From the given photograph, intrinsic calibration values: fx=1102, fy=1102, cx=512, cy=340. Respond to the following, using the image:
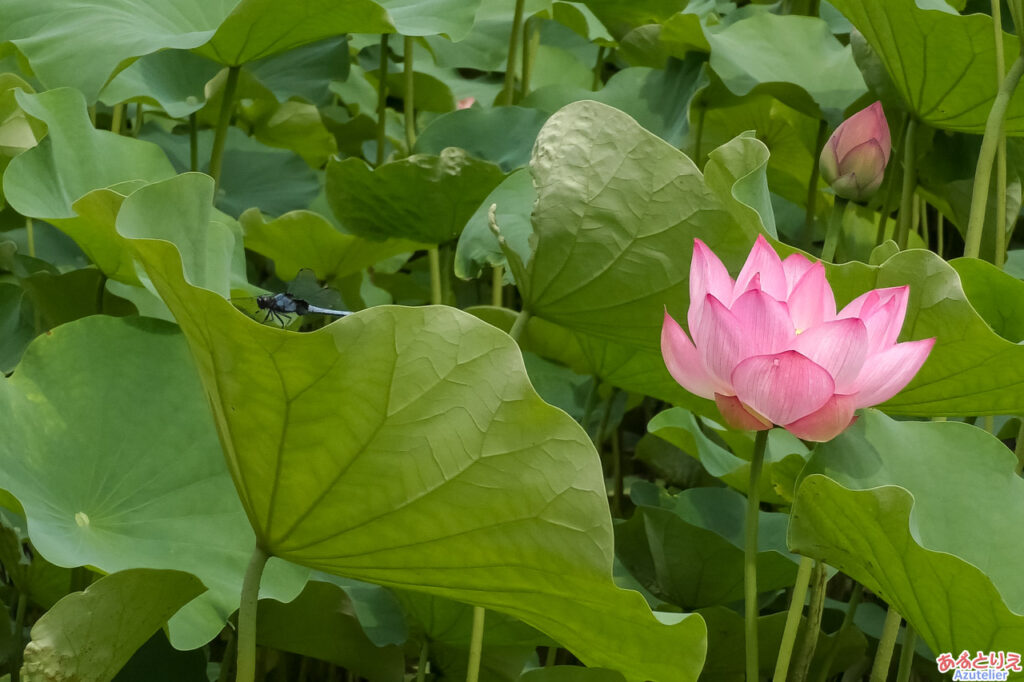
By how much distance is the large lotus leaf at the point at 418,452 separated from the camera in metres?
0.58

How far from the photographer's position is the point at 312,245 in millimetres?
1307

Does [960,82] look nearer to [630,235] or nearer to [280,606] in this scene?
[630,235]

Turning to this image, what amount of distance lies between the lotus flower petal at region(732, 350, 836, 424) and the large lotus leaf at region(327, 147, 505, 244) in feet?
1.68

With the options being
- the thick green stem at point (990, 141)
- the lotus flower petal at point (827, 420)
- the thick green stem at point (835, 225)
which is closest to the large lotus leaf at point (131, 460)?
the lotus flower petal at point (827, 420)

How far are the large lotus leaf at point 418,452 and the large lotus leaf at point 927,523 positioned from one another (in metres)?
0.13

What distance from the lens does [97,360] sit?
0.83m

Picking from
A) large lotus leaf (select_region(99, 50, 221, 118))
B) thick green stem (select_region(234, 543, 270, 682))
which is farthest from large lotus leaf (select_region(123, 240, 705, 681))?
large lotus leaf (select_region(99, 50, 221, 118))

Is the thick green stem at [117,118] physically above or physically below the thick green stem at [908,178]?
below

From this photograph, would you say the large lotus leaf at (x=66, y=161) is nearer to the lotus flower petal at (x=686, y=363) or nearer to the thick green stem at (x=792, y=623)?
the lotus flower petal at (x=686, y=363)

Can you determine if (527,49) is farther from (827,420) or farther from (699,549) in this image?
(827,420)

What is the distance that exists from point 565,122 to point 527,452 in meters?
0.28

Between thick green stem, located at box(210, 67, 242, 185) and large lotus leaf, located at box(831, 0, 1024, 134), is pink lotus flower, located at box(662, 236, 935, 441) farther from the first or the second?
thick green stem, located at box(210, 67, 242, 185)

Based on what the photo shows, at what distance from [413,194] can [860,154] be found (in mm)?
438

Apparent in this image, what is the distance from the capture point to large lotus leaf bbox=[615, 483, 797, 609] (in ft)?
3.39
